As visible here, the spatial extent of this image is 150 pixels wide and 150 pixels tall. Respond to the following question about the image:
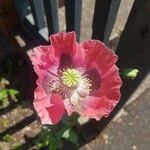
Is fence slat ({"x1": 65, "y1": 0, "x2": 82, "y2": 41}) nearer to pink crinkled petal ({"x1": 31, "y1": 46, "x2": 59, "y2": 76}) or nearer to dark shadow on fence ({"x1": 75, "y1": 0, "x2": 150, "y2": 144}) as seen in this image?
dark shadow on fence ({"x1": 75, "y1": 0, "x2": 150, "y2": 144})

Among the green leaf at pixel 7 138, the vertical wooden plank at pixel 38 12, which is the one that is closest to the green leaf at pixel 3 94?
the green leaf at pixel 7 138

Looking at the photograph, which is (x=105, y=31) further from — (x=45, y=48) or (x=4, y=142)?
(x=4, y=142)

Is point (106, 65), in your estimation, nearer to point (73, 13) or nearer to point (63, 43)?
point (63, 43)

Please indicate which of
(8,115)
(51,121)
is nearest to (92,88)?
(51,121)

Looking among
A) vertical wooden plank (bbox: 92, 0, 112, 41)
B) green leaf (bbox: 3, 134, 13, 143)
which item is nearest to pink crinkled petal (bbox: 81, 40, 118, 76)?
vertical wooden plank (bbox: 92, 0, 112, 41)

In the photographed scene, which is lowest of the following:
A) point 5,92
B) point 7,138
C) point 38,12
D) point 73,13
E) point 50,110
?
point 7,138

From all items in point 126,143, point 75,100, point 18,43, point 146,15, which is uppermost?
point 146,15

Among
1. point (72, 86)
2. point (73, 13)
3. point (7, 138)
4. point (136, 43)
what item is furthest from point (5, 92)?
point (72, 86)
